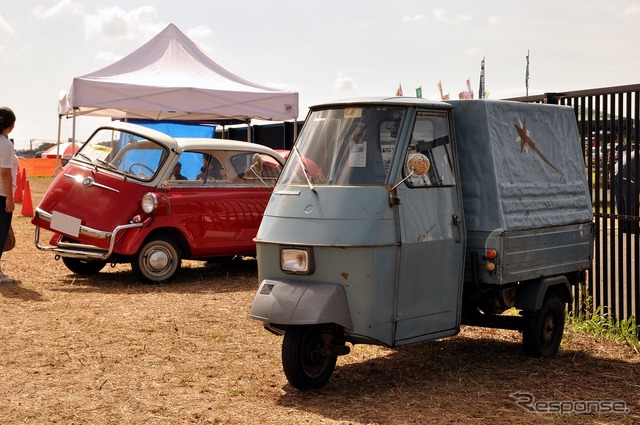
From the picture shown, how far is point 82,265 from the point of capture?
12.0 metres

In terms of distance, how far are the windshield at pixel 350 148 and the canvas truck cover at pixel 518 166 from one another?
83 centimetres

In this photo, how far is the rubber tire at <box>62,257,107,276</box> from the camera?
39.3 feet

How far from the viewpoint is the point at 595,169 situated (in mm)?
8625

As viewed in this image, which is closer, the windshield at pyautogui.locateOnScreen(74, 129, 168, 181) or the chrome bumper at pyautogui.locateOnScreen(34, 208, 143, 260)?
the chrome bumper at pyautogui.locateOnScreen(34, 208, 143, 260)

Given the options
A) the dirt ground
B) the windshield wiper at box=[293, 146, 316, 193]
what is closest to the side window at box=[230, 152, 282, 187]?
the dirt ground

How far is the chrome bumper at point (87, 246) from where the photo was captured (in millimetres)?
10734

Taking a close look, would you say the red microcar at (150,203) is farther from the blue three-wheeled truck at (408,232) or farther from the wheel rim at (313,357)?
the wheel rim at (313,357)

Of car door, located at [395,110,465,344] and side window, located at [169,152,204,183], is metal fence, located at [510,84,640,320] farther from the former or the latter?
side window, located at [169,152,204,183]

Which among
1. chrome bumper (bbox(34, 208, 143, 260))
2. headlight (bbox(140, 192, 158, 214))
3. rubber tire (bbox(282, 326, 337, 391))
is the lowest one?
rubber tire (bbox(282, 326, 337, 391))

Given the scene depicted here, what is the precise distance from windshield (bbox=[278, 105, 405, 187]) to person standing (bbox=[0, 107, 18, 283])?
5.31 m

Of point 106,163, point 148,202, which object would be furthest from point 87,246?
point 106,163

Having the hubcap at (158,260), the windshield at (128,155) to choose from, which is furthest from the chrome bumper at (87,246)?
the windshield at (128,155)

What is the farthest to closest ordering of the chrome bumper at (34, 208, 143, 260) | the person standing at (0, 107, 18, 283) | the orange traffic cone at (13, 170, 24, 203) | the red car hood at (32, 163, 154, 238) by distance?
the orange traffic cone at (13, 170, 24, 203) < the red car hood at (32, 163, 154, 238) < the chrome bumper at (34, 208, 143, 260) < the person standing at (0, 107, 18, 283)

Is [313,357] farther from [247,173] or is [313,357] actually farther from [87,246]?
[247,173]
